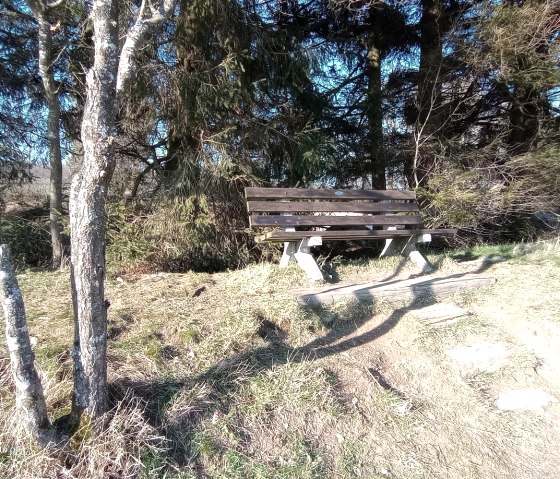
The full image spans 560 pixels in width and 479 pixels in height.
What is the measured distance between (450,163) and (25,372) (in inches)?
290

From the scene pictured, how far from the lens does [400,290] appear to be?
15.5ft

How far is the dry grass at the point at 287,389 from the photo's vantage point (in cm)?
241

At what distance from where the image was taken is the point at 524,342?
4.07 m

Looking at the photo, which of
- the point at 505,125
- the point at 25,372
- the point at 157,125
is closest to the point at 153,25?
the point at 25,372

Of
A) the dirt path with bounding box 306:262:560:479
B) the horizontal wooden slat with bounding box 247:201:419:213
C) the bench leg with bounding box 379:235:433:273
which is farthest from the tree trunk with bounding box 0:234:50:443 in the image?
the bench leg with bounding box 379:235:433:273

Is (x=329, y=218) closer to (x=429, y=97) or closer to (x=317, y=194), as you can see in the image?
(x=317, y=194)

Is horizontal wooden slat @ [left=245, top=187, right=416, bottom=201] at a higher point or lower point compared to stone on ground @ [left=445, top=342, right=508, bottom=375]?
higher

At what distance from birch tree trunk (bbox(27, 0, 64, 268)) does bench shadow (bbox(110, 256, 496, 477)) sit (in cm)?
442

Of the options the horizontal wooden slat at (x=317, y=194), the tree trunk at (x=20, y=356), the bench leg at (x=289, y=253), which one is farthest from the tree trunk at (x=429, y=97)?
the tree trunk at (x=20, y=356)

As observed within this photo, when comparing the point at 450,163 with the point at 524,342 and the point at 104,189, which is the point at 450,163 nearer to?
the point at 524,342

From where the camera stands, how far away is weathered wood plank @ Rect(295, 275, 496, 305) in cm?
436

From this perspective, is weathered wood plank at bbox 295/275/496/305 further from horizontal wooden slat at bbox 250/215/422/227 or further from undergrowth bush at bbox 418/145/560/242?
undergrowth bush at bbox 418/145/560/242

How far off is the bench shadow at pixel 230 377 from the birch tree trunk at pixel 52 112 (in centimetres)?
442

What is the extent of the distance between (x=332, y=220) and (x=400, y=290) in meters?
1.29
